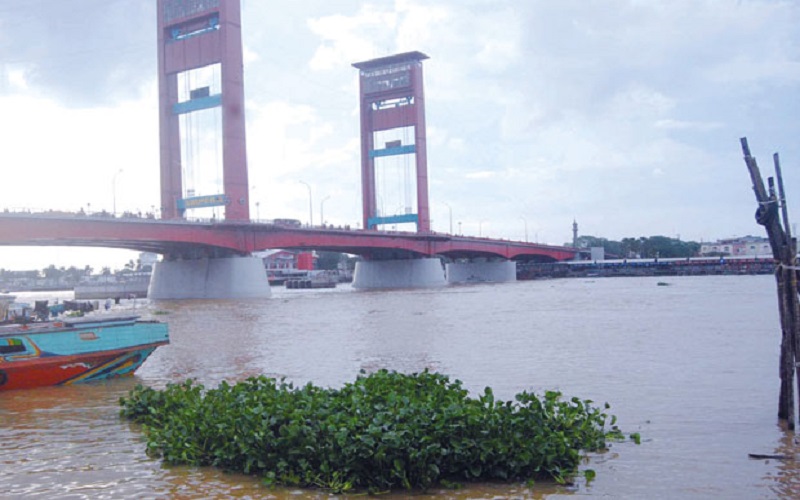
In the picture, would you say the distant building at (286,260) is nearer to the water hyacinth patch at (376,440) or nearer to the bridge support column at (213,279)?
the bridge support column at (213,279)

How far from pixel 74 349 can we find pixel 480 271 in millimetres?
103277

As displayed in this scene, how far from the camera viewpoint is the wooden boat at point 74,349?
14719 mm

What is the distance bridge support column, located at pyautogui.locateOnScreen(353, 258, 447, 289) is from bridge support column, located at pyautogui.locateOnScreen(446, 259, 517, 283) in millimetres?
21159

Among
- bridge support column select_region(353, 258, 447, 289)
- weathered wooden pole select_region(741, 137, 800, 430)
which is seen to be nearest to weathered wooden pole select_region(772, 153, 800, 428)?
weathered wooden pole select_region(741, 137, 800, 430)

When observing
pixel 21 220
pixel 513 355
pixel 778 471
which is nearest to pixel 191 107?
pixel 21 220

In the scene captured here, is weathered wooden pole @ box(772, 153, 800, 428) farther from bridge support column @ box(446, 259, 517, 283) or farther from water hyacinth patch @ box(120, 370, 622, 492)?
bridge support column @ box(446, 259, 517, 283)

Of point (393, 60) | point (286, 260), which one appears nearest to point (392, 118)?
point (393, 60)

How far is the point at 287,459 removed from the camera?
27.1 feet

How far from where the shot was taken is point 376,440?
7.87 m

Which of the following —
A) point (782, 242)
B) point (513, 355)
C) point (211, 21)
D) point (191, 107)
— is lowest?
point (513, 355)

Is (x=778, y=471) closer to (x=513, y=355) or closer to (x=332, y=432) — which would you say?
(x=332, y=432)

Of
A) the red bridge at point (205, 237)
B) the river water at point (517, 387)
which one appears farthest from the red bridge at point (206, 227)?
the river water at point (517, 387)

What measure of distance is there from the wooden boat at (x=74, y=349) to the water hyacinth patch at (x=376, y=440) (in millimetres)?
6452

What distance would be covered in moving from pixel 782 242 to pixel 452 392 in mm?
4537
